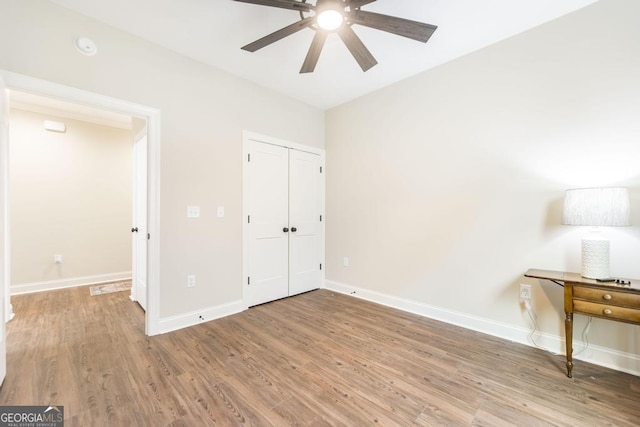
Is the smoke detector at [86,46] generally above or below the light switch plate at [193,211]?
above

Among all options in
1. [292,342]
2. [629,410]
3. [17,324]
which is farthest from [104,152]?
[629,410]

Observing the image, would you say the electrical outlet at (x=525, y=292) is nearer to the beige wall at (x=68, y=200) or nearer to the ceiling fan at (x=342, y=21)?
the ceiling fan at (x=342, y=21)

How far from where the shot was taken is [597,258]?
188cm

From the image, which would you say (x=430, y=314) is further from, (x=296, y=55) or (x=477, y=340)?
(x=296, y=55)

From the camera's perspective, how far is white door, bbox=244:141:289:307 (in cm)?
328

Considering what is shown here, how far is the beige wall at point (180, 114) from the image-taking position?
2020 millimetres

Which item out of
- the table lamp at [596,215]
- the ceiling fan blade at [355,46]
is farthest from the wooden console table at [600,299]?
the ceiling fan blade at [355,46]

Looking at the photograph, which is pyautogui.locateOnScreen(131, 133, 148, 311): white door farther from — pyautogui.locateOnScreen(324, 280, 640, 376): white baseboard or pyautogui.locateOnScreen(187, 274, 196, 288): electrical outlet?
pyautogui.locateOnScreen(324, 280, 640, 376): white baseboard

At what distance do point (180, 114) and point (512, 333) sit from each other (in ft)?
12.7

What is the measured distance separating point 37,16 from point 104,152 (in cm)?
289

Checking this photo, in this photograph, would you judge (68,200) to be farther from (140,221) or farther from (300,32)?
(300,32)

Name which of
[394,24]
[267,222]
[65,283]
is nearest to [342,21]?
[394,24]

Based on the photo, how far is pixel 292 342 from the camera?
2408 mm

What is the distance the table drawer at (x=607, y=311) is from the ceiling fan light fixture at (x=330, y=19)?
2.59 m
